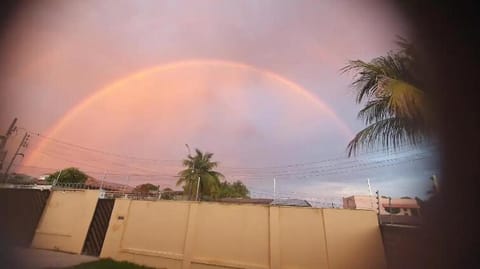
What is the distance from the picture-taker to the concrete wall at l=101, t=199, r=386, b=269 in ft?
16.9

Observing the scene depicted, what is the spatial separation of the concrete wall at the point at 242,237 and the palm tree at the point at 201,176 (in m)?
8.40

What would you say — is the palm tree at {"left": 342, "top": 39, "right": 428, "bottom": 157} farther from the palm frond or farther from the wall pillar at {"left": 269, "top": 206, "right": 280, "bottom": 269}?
the wall pillar at {"left": 269, "top": 206, "right": 280, "bottom": 269}

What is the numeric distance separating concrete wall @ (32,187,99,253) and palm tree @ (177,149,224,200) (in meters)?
7.53

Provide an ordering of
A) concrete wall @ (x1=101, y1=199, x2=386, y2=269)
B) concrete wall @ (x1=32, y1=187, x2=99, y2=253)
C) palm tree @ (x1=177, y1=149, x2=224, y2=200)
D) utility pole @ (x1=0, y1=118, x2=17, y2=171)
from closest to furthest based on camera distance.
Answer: utility pole @ (x1=0, y1=118, x2=17, y2=171) → concrete wall @ (x1=101, y1=199, x2=386, y2=269) → concrete wall @ (x1=32, y1=187, x2=99, y2=253) → palm tree @ (x1=177, y1=149, x2=224, y2=200)

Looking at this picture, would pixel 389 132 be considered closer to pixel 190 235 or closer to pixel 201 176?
pixel 190 235

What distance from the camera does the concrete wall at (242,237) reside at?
5148mm

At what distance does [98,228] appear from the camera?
716 cm

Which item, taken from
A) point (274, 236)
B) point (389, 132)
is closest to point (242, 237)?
point (274, 236)

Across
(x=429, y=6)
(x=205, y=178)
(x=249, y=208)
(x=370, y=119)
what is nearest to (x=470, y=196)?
(x=429, y=6)

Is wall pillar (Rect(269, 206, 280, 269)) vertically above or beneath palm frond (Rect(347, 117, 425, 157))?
beneath

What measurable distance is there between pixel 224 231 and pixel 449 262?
17.5ft

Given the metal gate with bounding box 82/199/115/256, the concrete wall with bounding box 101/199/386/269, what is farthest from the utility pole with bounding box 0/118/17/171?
the metal gate with bounding box 82/199/115/256

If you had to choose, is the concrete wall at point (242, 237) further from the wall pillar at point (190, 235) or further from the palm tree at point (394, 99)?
the palm tree at point (394, 99)

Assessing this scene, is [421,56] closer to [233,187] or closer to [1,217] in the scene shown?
[1,217]
